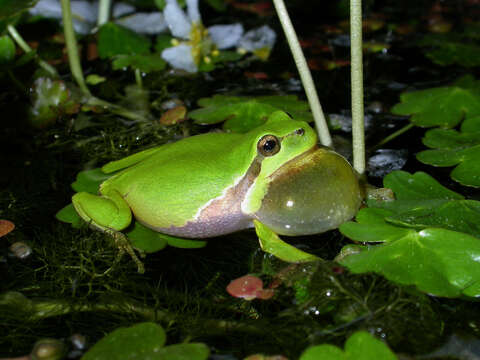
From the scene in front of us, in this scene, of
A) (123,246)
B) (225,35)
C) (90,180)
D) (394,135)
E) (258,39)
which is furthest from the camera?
(258,39)

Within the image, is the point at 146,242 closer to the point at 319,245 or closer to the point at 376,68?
the point at 319,245

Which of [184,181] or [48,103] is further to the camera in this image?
[48,103]

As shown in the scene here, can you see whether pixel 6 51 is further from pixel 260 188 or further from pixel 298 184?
pixel 298 184

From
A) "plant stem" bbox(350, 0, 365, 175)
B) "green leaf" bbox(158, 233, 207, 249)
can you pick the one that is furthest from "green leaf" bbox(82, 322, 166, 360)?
"plant stem" bbox(350, 0, 365, 175)

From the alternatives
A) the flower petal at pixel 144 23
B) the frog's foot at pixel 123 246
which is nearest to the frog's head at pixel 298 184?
the frog's foot at pixel 123 246

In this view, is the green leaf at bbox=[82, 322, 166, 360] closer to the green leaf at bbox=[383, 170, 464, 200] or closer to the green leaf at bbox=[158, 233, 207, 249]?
the green leaf at bbox=[158, 233, 207, 249]

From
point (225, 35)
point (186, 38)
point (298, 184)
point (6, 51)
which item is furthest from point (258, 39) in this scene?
point (298, 184)

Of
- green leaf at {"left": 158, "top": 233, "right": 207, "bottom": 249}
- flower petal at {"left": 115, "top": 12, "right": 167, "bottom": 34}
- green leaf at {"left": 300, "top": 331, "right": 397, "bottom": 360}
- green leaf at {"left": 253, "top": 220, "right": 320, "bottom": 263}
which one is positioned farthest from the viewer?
flower petal at {"left": 115, "top": 12, "right": 167, "bottom": 34}
